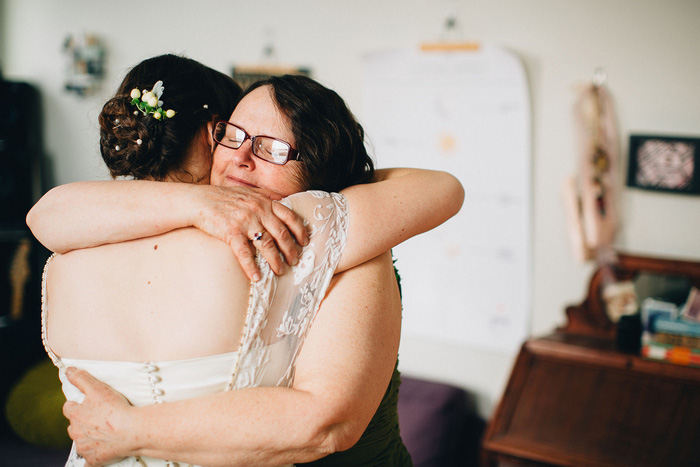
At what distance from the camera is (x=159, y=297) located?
0.78 meters

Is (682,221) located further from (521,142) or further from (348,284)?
(348,284)

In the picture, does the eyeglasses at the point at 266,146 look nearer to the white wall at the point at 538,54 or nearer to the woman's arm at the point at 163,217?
the woman's arm at the point at 163,217

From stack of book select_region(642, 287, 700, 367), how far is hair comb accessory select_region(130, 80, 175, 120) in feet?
5.31

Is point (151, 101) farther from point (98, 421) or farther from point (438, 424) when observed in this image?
point (438, 424)

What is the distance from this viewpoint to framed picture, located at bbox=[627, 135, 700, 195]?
190cm

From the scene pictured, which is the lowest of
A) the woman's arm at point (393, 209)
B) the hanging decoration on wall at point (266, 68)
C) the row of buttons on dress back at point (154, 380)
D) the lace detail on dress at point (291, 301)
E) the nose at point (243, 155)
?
the row of buttons on dress back at point (154, 380)

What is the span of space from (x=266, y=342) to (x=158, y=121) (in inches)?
16.4

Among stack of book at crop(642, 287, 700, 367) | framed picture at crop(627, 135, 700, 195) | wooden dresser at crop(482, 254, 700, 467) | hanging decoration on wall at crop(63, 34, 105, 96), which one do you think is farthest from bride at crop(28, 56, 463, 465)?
hanging decoration on wall at crop(63, 34, 105, 96)

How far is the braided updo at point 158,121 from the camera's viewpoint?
924mm

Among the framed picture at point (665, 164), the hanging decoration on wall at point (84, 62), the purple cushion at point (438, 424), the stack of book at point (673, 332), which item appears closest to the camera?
the stack of book at point (673, 332)

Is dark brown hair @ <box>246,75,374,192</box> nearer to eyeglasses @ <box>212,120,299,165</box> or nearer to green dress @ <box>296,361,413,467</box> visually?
eyeglasses @ <box>212,120,299,165</box>

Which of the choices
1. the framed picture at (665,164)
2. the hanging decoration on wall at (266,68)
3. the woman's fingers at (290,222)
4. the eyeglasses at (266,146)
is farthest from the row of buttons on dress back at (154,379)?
the hanging decoration on wall at (266,68)

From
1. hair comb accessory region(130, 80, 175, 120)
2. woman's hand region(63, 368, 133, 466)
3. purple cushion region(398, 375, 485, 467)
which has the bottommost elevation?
purple cushion region(398, 375, 485, 467)

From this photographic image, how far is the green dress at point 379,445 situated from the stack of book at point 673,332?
1033 mm
